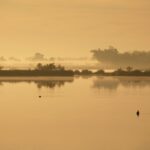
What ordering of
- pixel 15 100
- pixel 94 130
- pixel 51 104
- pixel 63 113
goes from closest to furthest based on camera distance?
pixel 94 130, pixel 63 113, pixel 51 104, pixel 15 100

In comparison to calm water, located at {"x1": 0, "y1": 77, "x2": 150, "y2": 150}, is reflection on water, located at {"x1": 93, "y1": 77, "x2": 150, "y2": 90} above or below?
above

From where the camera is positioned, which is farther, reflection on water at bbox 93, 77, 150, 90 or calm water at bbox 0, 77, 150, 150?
reflection on water at bbox 93, 77, 150, 90

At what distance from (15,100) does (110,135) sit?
1590 cm

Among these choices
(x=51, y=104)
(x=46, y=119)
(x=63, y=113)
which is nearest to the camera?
(x=46, y=119)

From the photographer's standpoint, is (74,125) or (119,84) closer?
(74,125)

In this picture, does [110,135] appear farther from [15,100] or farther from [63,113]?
[15,100]

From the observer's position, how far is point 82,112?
84.2 feet

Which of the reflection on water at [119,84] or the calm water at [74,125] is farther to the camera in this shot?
the reflection on water at [119,84]

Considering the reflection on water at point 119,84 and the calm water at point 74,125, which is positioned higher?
the reflection on water at point 119,84

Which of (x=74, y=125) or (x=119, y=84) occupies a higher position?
(x=119, y=84)

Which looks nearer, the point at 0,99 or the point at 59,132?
the point at 59,132

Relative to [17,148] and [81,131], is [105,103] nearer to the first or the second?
[81,131]

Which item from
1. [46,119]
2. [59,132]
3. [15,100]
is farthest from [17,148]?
[15,100]

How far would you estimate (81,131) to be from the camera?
61.0ft
